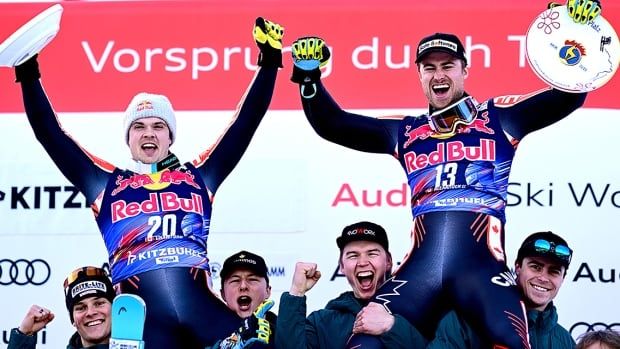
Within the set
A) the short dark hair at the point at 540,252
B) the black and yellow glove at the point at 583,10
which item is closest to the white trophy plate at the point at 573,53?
the black and yellow glove at the point at 583,10

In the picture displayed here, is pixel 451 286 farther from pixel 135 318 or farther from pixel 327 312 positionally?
pixel 135 318

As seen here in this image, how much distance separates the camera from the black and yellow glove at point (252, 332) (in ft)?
17.5

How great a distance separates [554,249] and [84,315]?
1.83 metres

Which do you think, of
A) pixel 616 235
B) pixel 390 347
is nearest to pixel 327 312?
pixel 390 347

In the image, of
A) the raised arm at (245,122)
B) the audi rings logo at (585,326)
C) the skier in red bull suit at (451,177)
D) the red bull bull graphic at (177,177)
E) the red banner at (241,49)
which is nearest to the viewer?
the skier in red bull suit at (451,177)

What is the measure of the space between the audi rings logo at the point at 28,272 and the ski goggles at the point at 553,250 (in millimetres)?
2335

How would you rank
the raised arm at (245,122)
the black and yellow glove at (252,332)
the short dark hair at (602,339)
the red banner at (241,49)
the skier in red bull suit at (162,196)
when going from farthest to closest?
1. the red banner at (241,49)
2. the raised arm at (245,122)
3. the skier in red bull suit at (162,196)
4. the black and yellow glove at (252,332)
5. the short dark hair at (602,339)

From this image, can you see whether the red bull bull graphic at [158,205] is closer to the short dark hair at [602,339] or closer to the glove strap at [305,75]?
the glove strap at [305,75]

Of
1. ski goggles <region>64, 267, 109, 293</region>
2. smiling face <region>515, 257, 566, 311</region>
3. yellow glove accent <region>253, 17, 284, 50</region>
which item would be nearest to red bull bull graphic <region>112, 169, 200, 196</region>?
ski goggles <region>64, 267, 109, 293</region>

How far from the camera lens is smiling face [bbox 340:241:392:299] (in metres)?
5.72

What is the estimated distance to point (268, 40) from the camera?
603cm

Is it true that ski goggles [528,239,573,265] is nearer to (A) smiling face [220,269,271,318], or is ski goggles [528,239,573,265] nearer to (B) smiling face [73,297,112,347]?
(A) smiling face [220,269,271,318]

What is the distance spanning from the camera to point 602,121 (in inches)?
256

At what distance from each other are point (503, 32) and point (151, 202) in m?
1.87
